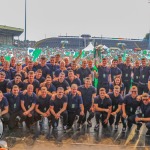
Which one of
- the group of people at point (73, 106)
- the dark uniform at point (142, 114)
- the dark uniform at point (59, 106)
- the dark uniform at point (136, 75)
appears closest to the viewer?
the dark uniform at point (142, 114)

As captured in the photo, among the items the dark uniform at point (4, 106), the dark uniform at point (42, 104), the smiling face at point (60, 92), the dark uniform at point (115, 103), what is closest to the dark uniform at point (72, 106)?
the smiling face at point (60, 92)

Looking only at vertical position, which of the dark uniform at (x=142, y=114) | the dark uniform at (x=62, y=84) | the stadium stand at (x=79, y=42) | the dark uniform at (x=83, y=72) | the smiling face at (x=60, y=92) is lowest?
the dark uniform at (x=142, y=114)

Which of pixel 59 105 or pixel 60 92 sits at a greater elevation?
pixel 60 92

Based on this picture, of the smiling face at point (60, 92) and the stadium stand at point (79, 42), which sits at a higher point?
the stadium stand at point (79, 42)

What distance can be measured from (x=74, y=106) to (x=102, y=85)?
2901 millimetres

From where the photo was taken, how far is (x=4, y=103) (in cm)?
764

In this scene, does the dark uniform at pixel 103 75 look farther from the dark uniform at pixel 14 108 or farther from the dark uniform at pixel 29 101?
the dark uniform at pixel 14 108

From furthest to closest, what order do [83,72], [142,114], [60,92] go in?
[83,72] → [60,92] → [142,114]

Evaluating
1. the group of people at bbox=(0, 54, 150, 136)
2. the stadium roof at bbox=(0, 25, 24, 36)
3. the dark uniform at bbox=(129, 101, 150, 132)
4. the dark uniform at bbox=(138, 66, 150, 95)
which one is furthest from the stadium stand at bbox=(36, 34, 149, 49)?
the dark uniform at bbox=(129, 101, 150, 132)

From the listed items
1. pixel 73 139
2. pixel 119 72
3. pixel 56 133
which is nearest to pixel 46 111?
pixel 56 133

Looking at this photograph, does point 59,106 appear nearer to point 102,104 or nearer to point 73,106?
point 73,106

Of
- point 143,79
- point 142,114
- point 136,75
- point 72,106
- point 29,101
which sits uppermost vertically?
point 136,75

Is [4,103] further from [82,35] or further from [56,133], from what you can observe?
[82,35]

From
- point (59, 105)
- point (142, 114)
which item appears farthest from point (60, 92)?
point (142, 114)
